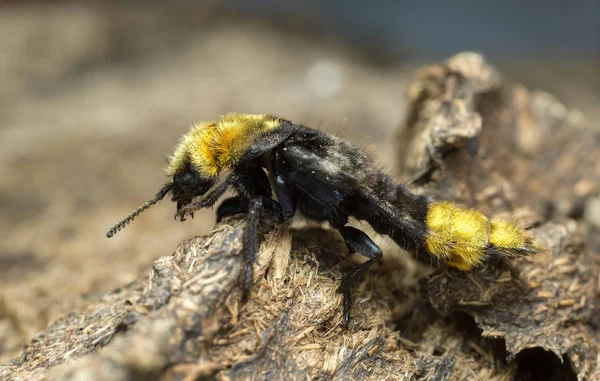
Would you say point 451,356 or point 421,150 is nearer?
point 451,356

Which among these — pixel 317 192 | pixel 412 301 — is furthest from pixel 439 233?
pixel 317 192

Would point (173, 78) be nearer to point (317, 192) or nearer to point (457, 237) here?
point (317, 192)

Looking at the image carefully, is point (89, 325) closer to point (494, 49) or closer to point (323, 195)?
point (323, 195)

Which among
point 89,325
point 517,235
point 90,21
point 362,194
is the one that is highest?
point 90,21

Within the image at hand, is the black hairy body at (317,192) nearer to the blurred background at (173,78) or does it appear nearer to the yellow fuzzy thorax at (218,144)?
the yellow fuzzy thorax at (218,144)

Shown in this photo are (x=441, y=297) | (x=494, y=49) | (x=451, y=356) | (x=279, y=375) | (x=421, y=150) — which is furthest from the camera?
(x=494, y=49)

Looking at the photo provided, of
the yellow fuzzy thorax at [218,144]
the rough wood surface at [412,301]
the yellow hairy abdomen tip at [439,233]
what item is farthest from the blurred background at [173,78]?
the yellow hairy abdomen tip at [439,233]

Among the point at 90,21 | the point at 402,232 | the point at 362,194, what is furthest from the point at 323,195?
the point at 90,21

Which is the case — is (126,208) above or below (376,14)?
below
